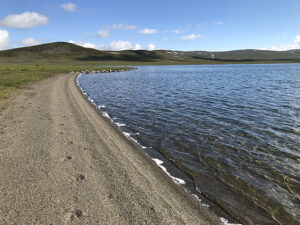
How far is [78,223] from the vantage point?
5918mm

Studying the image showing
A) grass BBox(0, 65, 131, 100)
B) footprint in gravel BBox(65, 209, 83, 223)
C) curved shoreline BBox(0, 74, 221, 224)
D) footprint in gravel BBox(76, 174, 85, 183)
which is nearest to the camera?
footprint in gravel BBox(65, 209, 83, 223)

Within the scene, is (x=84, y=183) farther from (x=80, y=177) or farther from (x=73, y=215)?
(x=73, y=215)

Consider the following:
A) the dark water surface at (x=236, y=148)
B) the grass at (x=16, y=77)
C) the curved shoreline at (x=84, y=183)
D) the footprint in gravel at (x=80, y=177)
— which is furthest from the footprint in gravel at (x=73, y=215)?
the grass at (x=16, y=77)

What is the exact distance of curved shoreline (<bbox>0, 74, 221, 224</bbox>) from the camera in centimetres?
630

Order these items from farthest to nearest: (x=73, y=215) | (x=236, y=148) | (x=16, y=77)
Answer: (x=16, y=77)
(x=236, y=148)
(x=73, y=215)

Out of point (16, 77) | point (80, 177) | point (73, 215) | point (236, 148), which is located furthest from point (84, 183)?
point (16, 77)

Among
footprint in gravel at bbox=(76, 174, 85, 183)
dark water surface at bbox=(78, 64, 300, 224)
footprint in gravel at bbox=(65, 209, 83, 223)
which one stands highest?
footprint in gravel at bbox=(65, 209, 83, 223)

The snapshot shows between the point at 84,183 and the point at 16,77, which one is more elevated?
the point at 16,77

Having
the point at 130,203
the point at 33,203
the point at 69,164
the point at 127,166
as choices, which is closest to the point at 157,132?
the point at 127,166

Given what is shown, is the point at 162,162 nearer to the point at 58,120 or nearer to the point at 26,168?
the point at 26,168

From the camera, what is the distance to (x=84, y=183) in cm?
798

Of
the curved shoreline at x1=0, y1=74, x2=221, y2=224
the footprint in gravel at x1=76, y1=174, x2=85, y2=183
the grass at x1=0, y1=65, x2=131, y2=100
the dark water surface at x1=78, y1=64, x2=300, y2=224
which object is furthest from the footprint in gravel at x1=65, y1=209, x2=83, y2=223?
the grass at x1=0, y1=65, x2=131, y2=100

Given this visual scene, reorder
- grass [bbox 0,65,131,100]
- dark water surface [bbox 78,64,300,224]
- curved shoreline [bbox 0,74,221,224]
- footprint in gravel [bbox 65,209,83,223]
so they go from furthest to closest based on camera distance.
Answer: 1. grass [bbox 0,65,131,100]
2. dark water surface [bbox 78,64,300,224]
3. curved shoreline [bbox 0,74,221,224]
4. footprint in gravel [bbox 65,209,83,223]

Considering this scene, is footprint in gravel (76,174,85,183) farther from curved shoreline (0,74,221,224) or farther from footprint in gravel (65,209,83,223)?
footprint in gravel (65,209,83,223)
